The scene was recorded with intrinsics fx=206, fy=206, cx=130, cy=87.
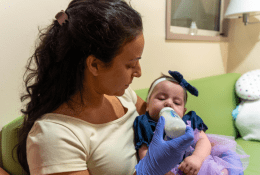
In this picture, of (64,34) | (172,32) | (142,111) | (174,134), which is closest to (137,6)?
(172,32)

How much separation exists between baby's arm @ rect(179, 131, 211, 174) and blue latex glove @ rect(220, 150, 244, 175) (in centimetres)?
11

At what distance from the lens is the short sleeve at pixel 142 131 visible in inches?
34.4

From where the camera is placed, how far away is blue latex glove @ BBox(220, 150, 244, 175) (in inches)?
35.3

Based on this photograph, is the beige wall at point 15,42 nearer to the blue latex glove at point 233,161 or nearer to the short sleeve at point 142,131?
the short sleeve at point 142,131

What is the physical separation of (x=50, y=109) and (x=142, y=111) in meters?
0.56

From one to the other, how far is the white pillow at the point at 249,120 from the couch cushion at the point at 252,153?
6 cm

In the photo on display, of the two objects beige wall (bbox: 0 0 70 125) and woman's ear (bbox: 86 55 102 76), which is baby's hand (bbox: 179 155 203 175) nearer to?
woman's ear (bbox: 86 55 102 76)

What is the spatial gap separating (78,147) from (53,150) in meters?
0.08

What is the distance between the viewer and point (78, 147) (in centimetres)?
66

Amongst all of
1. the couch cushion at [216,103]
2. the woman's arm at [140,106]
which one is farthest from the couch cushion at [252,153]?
the woman's arm at [140,106]

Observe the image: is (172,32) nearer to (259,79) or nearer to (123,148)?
(259,79)

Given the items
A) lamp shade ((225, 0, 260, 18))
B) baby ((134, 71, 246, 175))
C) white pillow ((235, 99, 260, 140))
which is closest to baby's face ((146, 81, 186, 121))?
baby ((134, 71, 246, 175))

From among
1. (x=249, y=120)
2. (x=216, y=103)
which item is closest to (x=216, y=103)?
(x=216, y=103)

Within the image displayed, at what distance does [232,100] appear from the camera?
1.81 meters
